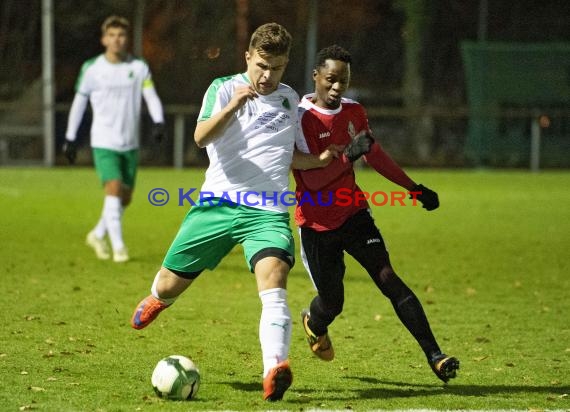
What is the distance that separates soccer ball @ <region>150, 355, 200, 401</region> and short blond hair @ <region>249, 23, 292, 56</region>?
1.69 metres

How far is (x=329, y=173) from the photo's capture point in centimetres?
687

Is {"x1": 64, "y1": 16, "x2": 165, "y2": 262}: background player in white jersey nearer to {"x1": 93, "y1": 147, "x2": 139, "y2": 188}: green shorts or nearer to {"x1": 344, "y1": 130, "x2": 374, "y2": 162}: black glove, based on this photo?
{"x1": 93, "y1": 147, "x2": 139, "y2": 188}: green shorts

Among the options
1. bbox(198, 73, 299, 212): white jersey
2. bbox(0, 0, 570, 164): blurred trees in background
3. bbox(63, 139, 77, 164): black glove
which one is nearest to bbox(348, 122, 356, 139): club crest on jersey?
bbox(198, 73, 299, 212): white jersey

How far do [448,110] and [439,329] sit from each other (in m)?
22.2

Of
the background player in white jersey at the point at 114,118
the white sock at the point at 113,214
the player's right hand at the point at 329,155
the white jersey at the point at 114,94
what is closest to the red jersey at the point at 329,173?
the player's right hand at the point at 329,155

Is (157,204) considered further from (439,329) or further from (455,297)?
(439,329)

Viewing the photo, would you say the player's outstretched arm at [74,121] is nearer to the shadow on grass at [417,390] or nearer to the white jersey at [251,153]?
the white jersey at [251,153]

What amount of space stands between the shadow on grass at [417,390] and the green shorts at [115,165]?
6.11 metres

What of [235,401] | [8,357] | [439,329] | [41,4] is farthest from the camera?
[41,4]

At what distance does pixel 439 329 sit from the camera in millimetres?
8727

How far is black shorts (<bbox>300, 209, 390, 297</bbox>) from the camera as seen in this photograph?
6793 mm

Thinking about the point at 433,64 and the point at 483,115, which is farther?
the point at 433,64

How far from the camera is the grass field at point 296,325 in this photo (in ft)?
20.4

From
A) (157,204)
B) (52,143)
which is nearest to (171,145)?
(52,143)
